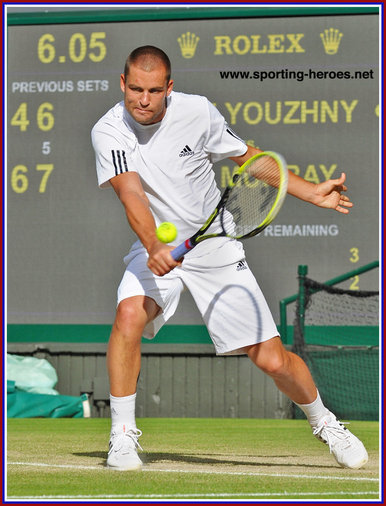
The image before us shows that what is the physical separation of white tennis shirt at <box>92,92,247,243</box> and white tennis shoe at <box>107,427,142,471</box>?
3.30ft

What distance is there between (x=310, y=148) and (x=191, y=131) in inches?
236

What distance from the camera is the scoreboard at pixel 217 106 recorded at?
1097 centimetres

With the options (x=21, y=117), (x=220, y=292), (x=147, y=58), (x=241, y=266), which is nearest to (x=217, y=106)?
(x=21, y=117)

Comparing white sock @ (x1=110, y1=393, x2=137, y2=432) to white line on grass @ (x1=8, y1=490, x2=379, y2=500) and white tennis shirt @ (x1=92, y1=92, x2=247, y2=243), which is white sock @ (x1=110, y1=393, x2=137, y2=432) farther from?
white line on grass @ (x1=8, y1=490, x2=379, y2=500)

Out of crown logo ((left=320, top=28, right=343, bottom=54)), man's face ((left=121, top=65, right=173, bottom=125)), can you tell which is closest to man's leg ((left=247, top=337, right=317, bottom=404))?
man's face ((left=121, top=65, right=173, bottom=125))

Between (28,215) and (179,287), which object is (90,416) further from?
(179,287)

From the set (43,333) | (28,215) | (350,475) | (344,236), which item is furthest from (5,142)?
(350,475)

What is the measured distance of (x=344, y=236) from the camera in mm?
10961

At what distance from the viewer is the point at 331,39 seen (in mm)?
10984

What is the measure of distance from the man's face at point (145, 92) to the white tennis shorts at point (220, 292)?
67cm

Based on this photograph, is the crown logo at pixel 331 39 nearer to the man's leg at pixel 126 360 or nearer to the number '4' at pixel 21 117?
the number '4' at pixel 21 117

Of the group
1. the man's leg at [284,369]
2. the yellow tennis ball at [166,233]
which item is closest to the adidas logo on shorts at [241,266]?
the man's leg at [284,369]

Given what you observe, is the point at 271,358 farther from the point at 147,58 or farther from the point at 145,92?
the point at 147,58

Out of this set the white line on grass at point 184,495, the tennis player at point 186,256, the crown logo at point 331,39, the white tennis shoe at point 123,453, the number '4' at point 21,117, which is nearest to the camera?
the white line on grass at point 184,495
